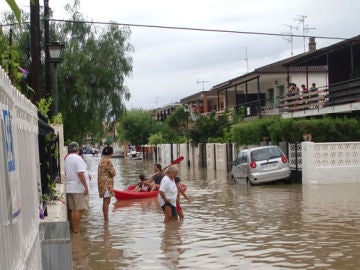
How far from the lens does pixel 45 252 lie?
537cm

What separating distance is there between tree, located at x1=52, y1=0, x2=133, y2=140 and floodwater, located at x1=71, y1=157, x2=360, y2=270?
40.4ft

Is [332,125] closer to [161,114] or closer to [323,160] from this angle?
[323,160]

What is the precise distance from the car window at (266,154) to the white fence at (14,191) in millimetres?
17776

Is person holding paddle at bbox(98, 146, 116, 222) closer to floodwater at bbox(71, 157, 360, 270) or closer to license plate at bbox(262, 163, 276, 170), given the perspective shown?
floodwater at bbox(71, 157, 360, 270)

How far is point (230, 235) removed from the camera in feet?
36.4

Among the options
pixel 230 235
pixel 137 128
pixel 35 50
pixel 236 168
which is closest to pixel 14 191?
pixel 230 235

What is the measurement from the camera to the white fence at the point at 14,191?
3.07 meters

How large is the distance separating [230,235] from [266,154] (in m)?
11.8

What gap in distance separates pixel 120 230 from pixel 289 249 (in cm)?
414

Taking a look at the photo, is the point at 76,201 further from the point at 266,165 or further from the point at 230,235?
the point at 266,165

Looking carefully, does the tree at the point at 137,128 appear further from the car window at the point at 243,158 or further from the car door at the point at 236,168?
the car window at the point at 243,158

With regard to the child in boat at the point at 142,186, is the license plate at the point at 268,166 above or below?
above

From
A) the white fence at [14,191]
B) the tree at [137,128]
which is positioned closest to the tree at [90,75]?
the white fence at [14,191]

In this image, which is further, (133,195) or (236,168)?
(236,168)
